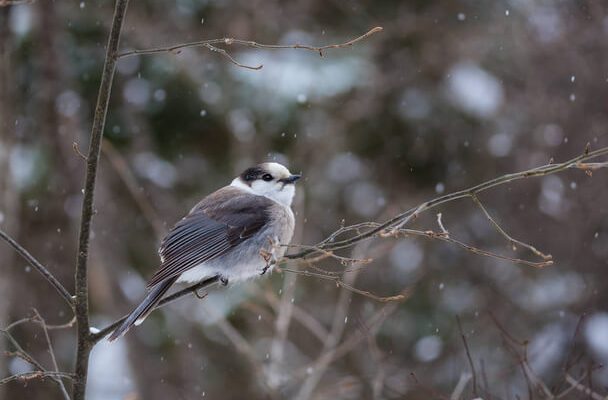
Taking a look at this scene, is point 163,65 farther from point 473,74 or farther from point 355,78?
point 473,74

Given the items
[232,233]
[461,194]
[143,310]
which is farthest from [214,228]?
[461,194]

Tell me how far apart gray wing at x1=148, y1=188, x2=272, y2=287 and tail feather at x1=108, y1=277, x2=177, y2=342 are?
5.5 inches

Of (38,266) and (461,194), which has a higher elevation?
(461,194)

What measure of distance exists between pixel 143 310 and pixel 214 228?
1.28 metres

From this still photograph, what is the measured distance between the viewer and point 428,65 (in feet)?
32.5

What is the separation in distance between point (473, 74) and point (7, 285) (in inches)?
237

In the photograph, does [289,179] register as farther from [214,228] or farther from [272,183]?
[214,228]

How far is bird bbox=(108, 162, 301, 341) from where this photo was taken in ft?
14.2

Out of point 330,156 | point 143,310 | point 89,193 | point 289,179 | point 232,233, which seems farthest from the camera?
point 330,156

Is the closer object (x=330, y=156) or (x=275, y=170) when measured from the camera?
(x=275, y=170)

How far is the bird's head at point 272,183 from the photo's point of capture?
5.07 metres

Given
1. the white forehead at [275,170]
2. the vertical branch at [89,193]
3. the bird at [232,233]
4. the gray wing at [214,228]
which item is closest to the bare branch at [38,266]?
the vertical branch at [89,193]

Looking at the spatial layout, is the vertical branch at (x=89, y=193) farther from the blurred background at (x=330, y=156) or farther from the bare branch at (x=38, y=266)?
the blurred background at (x=330, y=156)

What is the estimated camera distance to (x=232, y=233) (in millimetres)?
4684
